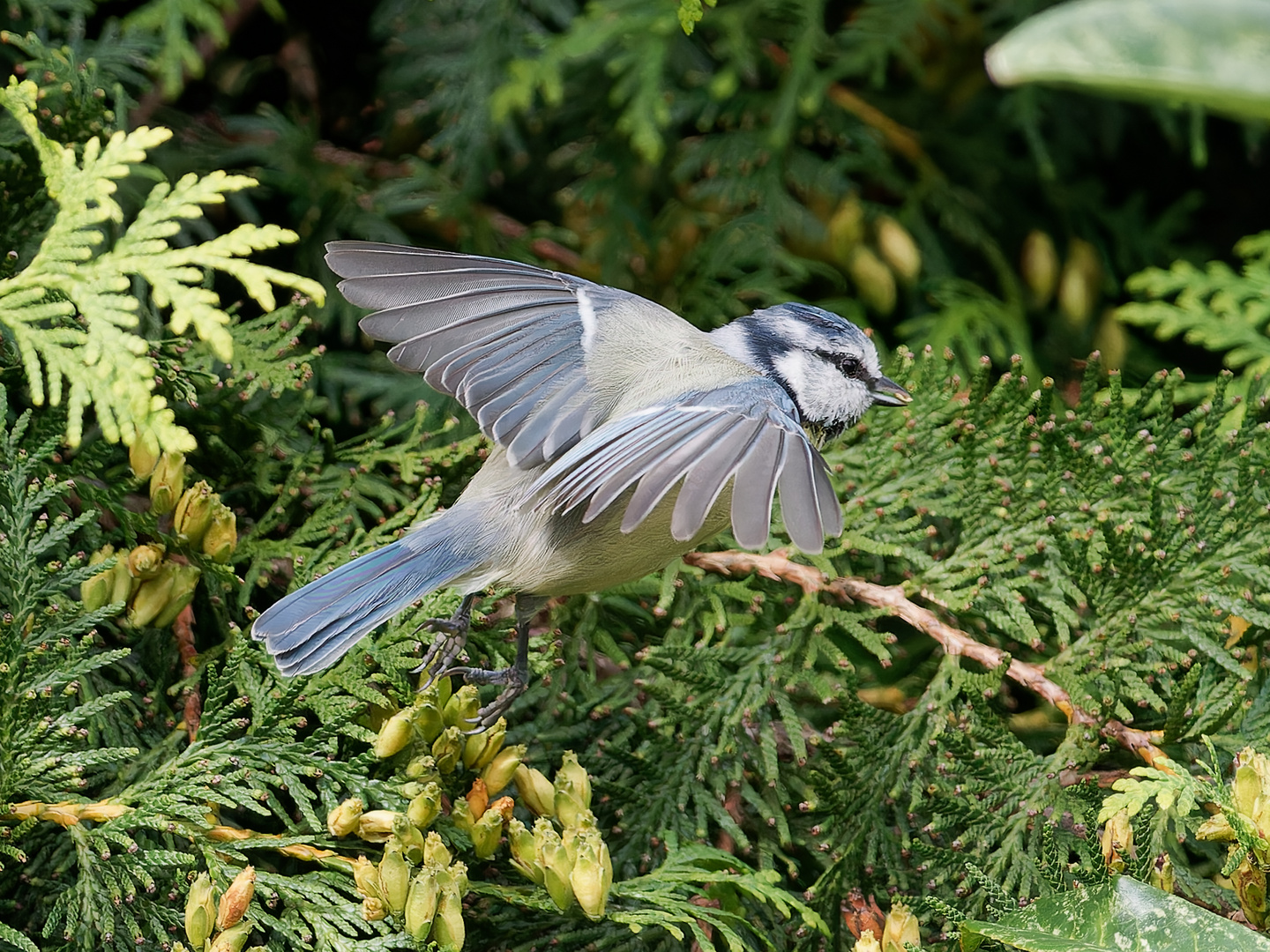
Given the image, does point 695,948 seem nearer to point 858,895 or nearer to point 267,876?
point 858,895

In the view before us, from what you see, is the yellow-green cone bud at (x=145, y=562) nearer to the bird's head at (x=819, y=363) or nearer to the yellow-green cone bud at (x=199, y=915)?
A: the yellow-green cone bud at (x=199, y=915)

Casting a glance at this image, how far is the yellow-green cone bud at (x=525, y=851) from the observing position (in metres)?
1.15

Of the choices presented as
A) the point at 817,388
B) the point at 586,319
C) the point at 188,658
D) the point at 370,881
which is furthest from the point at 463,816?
the point at 817,388

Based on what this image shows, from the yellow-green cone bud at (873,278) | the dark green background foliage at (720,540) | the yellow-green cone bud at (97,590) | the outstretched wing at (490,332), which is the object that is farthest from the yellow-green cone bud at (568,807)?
the yellow-green cone bud at (873,278)

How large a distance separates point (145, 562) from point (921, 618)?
3.04 ft

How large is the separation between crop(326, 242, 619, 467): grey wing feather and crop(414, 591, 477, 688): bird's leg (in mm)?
203

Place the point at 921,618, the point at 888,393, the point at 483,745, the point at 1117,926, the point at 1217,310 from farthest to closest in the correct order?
the point at 1217,310
the point at 888,393
the point at 921,618
the point at 483,745
the point at 1117,926

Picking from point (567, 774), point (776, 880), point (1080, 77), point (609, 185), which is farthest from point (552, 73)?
point (1080, 77)

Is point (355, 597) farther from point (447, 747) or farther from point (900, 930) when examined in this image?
point (900, 930)

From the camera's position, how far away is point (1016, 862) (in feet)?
4.04

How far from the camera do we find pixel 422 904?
103 centimetres

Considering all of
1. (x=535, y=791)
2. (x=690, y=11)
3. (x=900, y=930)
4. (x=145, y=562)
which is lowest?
(x=900, y=930)

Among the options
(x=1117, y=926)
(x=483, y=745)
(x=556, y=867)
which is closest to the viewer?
(x=1117, y=926)

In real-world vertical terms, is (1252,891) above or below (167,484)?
below
